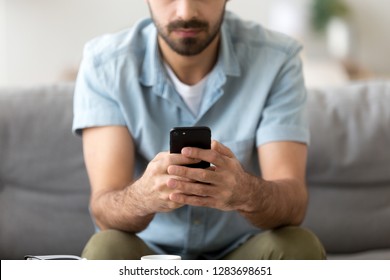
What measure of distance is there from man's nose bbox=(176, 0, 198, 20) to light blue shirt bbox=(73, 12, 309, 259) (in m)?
0.12

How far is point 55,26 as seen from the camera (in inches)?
179

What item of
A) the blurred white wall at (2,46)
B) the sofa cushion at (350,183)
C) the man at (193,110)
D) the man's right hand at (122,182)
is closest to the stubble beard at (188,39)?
the man at (193,110)

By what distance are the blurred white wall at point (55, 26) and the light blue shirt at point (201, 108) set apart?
285cm

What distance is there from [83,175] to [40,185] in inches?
4.1

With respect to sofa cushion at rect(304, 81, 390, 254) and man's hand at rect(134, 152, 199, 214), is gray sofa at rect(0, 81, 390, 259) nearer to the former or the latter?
sofa cushion at rect(304, 81, 390, 254)

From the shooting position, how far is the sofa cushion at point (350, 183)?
1978mm

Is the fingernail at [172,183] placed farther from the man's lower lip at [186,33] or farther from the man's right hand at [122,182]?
Result: the man's lower lip at [186,33]

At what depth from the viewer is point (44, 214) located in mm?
1932

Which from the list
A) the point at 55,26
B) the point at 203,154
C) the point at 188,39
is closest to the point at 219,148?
the point at 203,154

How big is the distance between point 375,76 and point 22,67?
6.54 feet

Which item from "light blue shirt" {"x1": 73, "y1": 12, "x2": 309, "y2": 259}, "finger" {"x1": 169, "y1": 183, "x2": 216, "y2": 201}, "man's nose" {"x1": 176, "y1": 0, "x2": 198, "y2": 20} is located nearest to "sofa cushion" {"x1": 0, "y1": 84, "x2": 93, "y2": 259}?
"light blue shirt" {"x1": 73, "y1": 12, "x2": 309, "y2": 259}

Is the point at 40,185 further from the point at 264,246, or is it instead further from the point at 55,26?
the point at 55,26
